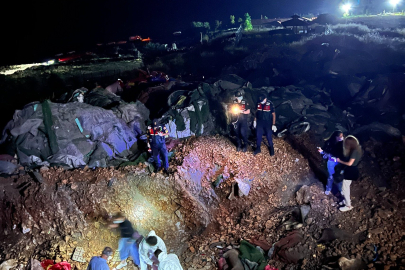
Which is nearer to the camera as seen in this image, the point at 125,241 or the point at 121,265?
the point at 121,265

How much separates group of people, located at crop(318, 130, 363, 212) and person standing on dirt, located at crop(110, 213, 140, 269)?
4874mm

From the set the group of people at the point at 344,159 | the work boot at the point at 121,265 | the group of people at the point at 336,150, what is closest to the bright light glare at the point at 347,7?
the group of people at the point at 336,150

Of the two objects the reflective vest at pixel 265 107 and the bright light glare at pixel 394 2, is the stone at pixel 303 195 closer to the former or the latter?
the reflective vest at pixel 265 107

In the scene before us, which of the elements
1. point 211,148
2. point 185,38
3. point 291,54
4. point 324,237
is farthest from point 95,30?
point 324,237

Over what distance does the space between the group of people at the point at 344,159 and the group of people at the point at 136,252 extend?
408cm

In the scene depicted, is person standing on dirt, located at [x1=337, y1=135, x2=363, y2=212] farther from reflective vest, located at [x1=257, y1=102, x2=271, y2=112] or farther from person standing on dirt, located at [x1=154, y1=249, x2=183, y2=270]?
person standing on dirt, located at [x1=154, y1=249, x2=183, y2=270]

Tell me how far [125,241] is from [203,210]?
2.16m

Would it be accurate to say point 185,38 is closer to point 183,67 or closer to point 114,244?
point 183,67

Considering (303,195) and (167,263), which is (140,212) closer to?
(167,263)

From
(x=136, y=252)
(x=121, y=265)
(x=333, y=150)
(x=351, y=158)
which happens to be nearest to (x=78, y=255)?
(x=121, y=265)

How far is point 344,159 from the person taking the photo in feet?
18.1

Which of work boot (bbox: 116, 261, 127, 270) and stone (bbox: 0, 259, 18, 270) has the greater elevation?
stone (bbox: 0, 259, 18, 270)

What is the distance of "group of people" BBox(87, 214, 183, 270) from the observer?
15.7 feet

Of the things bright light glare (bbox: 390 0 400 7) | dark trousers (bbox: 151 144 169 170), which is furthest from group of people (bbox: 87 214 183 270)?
bright light glare (bbox: 390 0 400 7)
